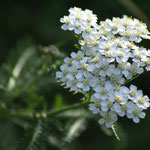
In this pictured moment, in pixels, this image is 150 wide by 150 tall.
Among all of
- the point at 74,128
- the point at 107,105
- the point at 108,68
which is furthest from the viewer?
the point at 74,128

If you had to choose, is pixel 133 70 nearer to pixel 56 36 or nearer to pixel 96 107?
pixel 96 107

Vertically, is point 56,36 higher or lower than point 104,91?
higher

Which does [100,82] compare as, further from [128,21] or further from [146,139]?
[146,139]

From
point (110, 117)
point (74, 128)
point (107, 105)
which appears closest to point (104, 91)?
point (107, 105)

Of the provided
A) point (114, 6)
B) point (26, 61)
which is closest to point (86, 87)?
point (26, 61)

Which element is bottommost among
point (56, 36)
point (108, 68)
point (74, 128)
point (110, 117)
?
point (110, 117)

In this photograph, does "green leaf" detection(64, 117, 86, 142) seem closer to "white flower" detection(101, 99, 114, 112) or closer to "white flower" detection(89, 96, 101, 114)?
"white flower" detection(89, 96, 101, 114)
